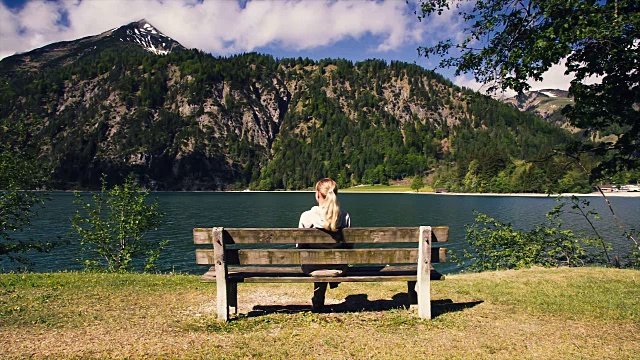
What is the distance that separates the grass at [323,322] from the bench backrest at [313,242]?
116cm

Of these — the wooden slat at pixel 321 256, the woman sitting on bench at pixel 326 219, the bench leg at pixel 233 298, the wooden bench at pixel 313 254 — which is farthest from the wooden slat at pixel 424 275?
the bench leg at pixel 233 298

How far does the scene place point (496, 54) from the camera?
12352 mm

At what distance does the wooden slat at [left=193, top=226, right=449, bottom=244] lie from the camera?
22.6 ft

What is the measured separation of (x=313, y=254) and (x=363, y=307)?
226 cm

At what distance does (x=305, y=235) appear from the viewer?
22.9ft

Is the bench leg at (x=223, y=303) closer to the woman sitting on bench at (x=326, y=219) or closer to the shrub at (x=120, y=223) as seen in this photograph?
the woman sitting on bench at (x=326, y=219)

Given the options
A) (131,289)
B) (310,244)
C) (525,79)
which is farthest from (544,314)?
(131,289)

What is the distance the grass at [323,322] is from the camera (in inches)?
235

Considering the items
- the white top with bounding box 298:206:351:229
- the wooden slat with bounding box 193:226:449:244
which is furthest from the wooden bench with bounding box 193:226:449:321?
the white top with bounding box 298:206:351:229

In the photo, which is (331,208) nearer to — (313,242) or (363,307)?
(313,242)

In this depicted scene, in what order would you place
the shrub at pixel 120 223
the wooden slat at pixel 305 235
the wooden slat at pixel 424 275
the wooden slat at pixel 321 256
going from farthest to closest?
the shrub at pixel 120 223, the wooden slat at pixel 424 275, the wooden slat at pixel 321 256, the wooden slat at pixel 305 235

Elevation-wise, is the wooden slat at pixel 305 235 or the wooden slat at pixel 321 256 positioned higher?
the wooden slat at pixel 305 235

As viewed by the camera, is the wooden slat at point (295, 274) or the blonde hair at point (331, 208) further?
the wooden slat at point (295, 274)

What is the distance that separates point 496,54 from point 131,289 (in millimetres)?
12161
